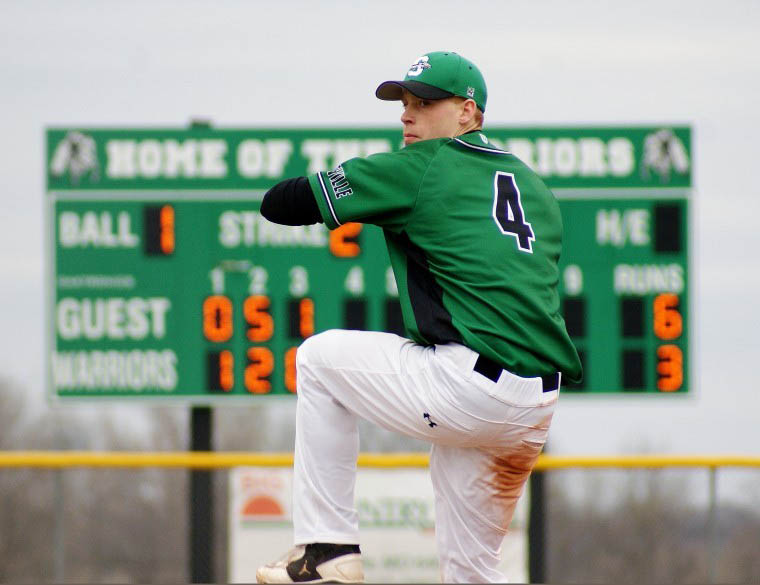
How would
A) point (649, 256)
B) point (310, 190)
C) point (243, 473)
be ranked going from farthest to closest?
point (649, 256)
point (243, 473)
point (310, 190)

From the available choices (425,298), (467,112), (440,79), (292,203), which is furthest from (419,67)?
(425,298)

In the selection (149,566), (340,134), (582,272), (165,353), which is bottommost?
(149,566)

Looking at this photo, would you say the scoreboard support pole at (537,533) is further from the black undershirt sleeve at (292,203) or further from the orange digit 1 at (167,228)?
the black undershirt sleeve at (292,203)

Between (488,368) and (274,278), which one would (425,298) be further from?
(274,278)

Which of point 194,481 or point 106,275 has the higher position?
point 106,275

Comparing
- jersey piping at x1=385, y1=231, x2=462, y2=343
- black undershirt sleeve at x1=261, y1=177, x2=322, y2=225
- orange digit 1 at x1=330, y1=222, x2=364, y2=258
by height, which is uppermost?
orange digit 1 at x1=330, y1=222, x2=364, y2=258

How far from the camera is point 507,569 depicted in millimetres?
8789

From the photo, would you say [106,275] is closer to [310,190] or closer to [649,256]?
[649,256]

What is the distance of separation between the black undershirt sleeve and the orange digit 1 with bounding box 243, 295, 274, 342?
18.7 feet

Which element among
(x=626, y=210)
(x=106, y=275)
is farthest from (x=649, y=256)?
(x=106, y=275)

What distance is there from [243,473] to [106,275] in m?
1.75

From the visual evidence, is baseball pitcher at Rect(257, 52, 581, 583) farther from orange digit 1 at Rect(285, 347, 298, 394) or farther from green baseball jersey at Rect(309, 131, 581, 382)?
orange digit 1 at Rect(285, 347, 298, 394)

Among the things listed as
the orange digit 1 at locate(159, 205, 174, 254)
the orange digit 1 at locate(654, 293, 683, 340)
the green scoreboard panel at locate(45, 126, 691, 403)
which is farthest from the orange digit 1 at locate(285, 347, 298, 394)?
the orange digit 1 at locate(654, 293, 683, 340)

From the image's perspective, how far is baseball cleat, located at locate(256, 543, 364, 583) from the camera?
351cm
